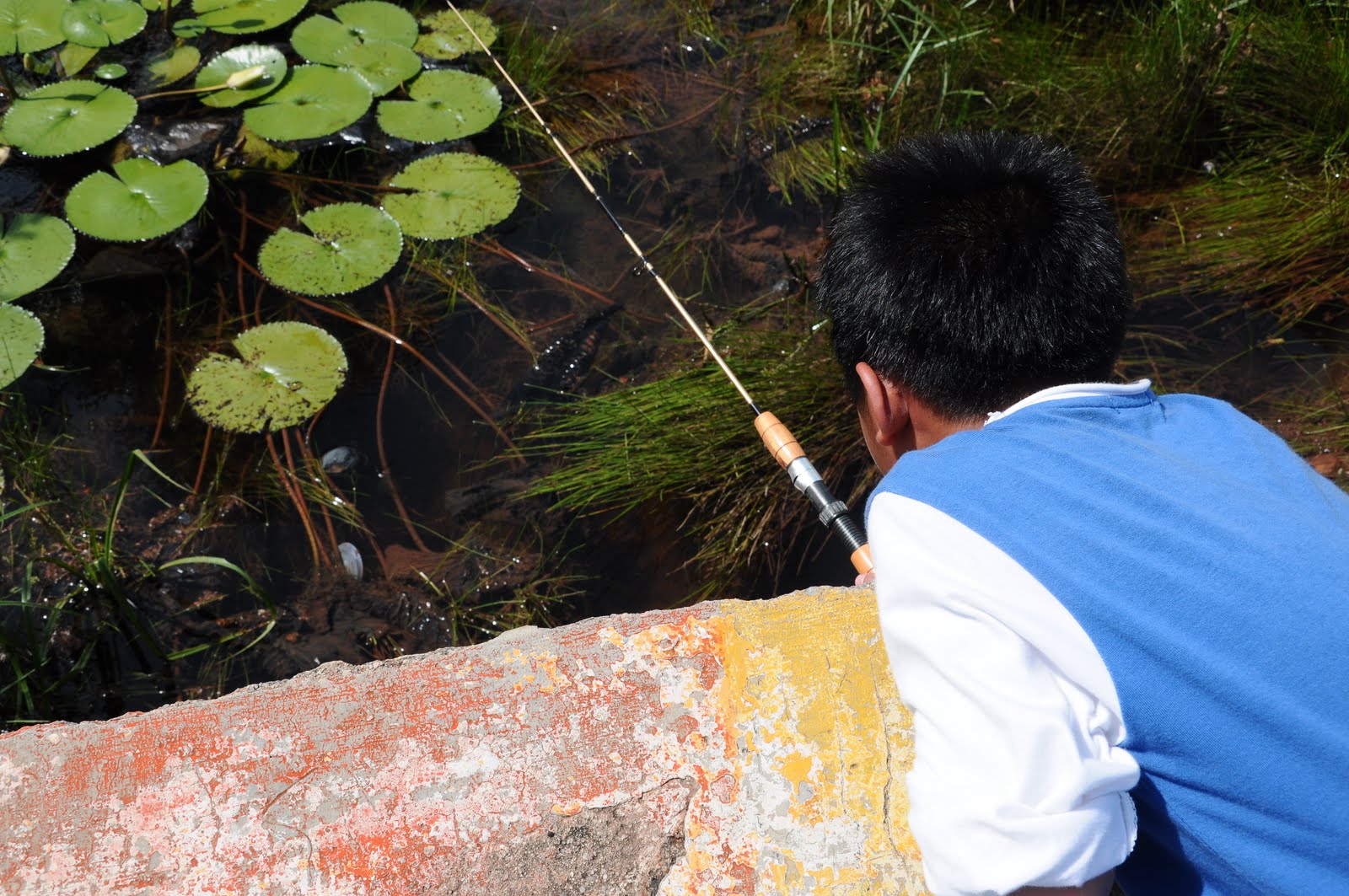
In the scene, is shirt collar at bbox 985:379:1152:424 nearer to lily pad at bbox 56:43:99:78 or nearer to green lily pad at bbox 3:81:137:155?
green lily pad at bbox 3:81:137:155

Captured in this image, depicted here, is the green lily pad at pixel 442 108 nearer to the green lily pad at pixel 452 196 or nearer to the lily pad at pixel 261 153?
the green lily pad at pixel 452 196

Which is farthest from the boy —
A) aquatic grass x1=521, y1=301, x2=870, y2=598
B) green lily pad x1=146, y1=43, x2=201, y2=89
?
green lily pad x1=146, y1=43, x2=201, y2=89

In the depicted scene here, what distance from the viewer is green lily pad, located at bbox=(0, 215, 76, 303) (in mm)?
2385

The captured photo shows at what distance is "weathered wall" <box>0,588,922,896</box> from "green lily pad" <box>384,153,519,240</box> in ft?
5.17

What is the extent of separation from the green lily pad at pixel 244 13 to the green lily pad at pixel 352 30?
0.05m

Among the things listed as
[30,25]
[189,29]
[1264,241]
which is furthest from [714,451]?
[30,25]

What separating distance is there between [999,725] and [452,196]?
7.37ft

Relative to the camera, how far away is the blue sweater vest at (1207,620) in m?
0.86

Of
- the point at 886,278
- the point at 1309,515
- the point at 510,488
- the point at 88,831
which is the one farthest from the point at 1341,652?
the point at 510,488

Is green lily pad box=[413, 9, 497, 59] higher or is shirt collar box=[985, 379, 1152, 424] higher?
shirt collar box=[985, 379, 1152, 424]

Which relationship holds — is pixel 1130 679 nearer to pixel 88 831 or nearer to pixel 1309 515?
pixel 1309 515

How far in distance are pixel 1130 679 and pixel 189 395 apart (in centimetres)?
213

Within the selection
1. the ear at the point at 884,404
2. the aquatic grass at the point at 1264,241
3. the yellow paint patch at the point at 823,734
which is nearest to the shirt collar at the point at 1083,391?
the ear at the point at 884,404

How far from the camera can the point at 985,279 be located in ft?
3.64
